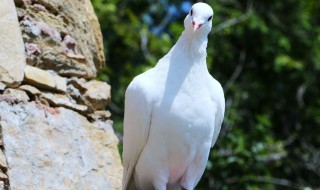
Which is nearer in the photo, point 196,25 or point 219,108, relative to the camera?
point 196,25

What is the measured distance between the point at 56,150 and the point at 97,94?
85cm

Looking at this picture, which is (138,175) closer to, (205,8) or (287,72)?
(205,8)

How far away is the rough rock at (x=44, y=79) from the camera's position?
640 cm

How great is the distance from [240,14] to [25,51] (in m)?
6.02

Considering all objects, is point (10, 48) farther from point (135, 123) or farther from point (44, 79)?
point (135, 123)

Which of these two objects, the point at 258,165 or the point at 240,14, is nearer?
the point at 258,165

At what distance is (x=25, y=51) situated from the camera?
6488mm

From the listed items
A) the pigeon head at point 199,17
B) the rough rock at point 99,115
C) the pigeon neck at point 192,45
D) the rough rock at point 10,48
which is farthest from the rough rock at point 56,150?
the pigeon head at point 199,17

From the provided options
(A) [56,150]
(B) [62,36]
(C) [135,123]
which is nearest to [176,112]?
(C) [135,123]

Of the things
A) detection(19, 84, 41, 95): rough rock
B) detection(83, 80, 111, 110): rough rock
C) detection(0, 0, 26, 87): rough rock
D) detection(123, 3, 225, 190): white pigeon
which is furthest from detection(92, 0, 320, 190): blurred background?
detection(123, 3, 225, 190): white pigeon

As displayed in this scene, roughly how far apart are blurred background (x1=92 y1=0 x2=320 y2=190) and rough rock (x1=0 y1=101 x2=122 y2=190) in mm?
3976

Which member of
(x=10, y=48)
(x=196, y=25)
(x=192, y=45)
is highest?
(x=196, y=25)

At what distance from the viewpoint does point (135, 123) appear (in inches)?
237

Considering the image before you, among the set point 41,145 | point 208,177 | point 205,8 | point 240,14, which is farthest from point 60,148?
point 240,14
